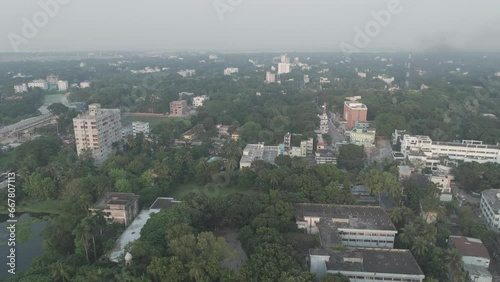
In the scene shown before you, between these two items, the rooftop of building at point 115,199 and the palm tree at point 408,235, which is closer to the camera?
the palm tree at point 408,235

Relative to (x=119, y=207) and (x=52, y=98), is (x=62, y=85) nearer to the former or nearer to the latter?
(x=52, y=98)

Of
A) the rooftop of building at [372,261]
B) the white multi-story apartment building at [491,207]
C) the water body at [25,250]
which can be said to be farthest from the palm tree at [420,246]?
the water body at [25,250]

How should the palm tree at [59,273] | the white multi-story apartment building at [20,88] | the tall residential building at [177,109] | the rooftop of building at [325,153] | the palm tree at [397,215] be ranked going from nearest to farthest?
the palm tree at [59,273] → the palm tree at [397,215] → the rooftop of building at [325,153] → the tall residential building at [177,109] → the white multi-story apartment building at [20,88]

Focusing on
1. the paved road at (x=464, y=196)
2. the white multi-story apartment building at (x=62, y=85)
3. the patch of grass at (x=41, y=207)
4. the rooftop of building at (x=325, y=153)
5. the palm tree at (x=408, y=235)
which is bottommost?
the patch of grass at (x=41, y=207)

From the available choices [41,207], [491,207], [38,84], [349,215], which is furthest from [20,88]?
[491,207]

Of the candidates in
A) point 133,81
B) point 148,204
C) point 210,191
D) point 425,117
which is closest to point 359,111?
point 425,117

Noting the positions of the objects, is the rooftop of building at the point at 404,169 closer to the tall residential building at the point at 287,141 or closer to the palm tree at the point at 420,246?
the palm tree at the point at 420,246
